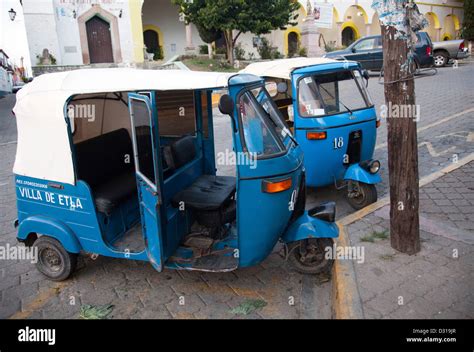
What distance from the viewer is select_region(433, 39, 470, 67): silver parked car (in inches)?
796

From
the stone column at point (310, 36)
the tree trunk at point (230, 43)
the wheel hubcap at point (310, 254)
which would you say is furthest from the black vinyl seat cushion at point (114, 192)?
the stone column at point (310, 36)

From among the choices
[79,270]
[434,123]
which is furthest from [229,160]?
[434,123]

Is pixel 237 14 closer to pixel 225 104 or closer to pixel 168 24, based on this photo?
pixel 168 24

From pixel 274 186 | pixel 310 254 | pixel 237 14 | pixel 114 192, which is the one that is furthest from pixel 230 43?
pixel 274 186

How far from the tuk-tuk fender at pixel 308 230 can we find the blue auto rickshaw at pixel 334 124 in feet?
5.34

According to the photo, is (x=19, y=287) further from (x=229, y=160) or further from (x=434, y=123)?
(x=434, y=123)

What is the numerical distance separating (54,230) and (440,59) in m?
21.7

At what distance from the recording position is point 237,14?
19.9 m

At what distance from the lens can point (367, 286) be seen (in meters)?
3.63

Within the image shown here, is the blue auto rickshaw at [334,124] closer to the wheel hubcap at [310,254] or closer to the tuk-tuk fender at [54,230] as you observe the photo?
the wheel hubcap at [310,254]

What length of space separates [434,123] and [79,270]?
28.4ft

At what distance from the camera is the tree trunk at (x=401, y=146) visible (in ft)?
12.5

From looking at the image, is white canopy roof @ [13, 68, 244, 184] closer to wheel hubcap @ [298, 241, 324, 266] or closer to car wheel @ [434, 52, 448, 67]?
wheel hubcap @ [298, 241, 324, 266]

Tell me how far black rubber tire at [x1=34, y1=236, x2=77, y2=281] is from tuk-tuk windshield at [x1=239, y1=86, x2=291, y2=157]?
7.20ft
